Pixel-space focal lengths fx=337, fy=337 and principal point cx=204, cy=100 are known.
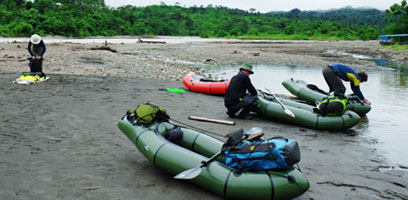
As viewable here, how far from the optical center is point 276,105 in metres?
7.72

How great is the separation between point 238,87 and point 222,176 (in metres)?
3.87

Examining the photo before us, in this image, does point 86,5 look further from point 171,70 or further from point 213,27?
point 171,70

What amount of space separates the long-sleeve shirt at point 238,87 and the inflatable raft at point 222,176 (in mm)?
3001

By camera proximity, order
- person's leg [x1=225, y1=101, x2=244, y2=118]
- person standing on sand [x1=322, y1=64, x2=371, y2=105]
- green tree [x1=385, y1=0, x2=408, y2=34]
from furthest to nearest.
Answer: green tree [x1=385, y1=0, x2=408, y2=34], person standing on sand [x1=322, y1=64, x2=371, y2=105], person's leg [x1=225, y1=101, x2=244, y2=118]

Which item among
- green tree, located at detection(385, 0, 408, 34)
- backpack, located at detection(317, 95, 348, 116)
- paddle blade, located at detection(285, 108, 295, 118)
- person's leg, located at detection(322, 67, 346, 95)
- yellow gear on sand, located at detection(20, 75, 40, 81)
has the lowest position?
paddle blade, located at detection(285, 108, 295, 118)

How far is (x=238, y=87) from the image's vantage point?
753cm

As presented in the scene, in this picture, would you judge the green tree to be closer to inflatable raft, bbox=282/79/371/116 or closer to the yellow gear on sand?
inflatable raft, bbox=282/79/371/116

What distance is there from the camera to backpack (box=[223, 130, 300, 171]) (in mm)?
3807

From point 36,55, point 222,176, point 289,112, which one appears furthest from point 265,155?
point 36,55

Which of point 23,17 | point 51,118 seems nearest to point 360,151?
point 51,118

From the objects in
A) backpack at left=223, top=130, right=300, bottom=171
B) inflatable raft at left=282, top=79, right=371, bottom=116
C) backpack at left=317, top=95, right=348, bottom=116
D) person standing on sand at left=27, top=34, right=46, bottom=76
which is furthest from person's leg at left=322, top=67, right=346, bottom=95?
A: person standing on sand at left=27, top=34, right=46, bottom=76

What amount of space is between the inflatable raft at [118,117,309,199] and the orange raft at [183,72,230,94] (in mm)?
5509

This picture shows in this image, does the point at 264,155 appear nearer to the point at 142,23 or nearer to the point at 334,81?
the point at 334,81

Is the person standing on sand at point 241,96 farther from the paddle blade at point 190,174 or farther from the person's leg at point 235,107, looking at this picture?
the paddle blade at point 190,174
